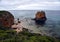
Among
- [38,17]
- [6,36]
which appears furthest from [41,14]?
[6,36]

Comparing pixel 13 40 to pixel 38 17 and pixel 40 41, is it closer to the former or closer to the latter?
pixel 40 41

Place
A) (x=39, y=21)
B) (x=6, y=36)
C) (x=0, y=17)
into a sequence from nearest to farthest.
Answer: (x=6, y=36)
(x=0, y=17)
(x=39, y=21)

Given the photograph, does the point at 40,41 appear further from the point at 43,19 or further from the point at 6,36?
the point at 43,19

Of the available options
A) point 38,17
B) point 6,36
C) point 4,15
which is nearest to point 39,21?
point 38,17

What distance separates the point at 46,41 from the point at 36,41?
4129mm

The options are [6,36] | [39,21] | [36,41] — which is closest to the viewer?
[36,41]

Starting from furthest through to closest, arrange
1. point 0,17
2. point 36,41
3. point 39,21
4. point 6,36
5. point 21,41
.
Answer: point 39,21 < point 0,17 < point 6,36 < point 36,41 < point 21,41

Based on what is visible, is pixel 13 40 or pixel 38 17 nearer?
pixel 13 40

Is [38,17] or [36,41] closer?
[36,41]

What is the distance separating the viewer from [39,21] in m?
172

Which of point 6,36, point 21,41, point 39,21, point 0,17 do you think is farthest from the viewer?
point 39,21

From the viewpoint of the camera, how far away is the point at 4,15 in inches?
5000

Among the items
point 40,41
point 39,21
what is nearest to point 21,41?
point 40,41

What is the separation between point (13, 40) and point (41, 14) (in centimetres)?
11154
